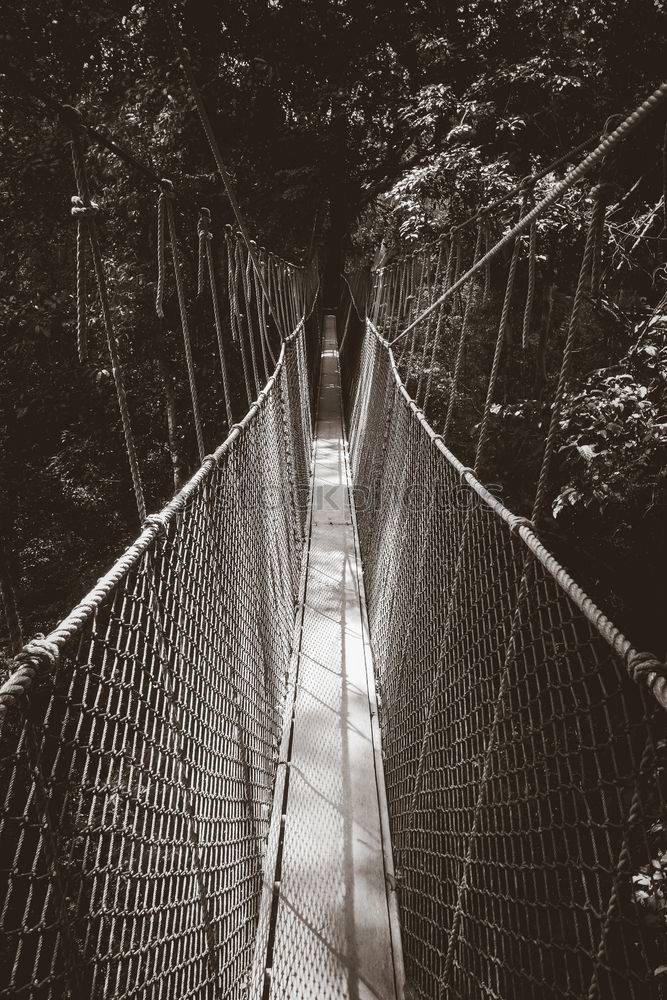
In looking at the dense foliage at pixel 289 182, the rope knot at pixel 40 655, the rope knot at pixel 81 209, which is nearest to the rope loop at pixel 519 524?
the rope knot at pixel 40 655

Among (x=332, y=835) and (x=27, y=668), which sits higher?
(x=27, y=668)

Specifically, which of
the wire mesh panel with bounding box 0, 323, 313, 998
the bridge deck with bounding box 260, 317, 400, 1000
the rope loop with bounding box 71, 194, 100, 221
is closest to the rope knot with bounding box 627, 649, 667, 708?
the wire mesh panel with bounding box 0, 323, 313, 998

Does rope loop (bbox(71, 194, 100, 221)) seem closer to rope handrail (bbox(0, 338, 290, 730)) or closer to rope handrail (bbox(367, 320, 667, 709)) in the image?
rope handrail (bbox(0, 338, 290, 730))

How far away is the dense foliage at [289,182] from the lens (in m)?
3.30

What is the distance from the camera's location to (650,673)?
591mm

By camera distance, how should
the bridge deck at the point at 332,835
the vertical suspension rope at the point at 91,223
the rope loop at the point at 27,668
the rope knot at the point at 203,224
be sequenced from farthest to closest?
the rope knot at the point at 203,224
the bridge deck at the point at 332,835
the vertical suspension rope at the point at 91,223
the rope loop at the point at 27,668

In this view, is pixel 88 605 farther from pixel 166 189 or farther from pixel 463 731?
pixel 463 731

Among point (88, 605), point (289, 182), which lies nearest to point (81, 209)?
point (88, 605)

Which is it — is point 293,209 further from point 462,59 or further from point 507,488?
point 507,488

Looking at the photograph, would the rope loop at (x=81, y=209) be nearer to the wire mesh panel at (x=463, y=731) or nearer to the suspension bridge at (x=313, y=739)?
the suspension bridge at (x=313, y=739)

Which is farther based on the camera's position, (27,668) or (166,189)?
(166,189)

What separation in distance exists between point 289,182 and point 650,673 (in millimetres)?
6349

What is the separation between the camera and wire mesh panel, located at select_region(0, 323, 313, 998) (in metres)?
0.66

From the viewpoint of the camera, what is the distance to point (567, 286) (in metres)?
3.83
